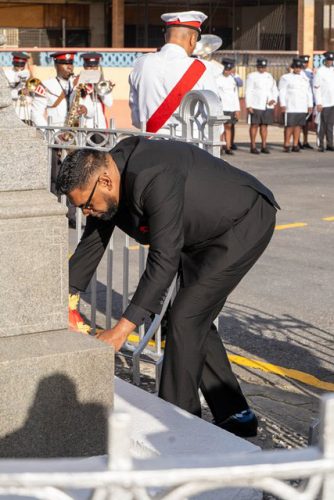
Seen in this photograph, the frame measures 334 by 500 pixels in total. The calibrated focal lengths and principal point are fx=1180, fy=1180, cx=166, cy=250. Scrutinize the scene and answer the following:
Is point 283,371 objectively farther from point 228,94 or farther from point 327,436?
point 228,94

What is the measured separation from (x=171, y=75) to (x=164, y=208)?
3.56 m

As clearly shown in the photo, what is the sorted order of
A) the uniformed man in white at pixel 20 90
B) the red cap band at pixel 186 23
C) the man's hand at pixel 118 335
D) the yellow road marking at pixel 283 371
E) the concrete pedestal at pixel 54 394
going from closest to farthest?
the concrete pedestal at pixel 54 394 < the man's hand at pixel 118 335 < the yellow road marking at pixel 283 371 < the red cap band at pixel 186 23 < the uniformed man in white at pixel 20 90

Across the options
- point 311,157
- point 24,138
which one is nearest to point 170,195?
point 24,138

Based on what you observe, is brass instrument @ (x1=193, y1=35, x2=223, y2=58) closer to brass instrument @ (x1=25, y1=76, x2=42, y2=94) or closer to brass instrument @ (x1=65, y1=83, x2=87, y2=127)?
brass instrument @ (x1=65, y1=83, x2=87, y2=127)

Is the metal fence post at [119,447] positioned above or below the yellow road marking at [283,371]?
above

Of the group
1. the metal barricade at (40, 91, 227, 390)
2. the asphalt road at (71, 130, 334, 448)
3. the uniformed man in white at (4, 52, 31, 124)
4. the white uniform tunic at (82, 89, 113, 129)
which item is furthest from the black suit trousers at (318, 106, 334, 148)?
the metal barricade at (40, 91, 227, 390)

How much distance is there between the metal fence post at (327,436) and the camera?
1.89m

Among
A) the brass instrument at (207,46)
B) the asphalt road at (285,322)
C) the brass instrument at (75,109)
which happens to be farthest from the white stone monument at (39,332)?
the brass instrument at (75,109)

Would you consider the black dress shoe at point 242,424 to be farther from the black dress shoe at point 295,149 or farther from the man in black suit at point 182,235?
the black dress shoe at point 295,149

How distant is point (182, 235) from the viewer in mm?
4492

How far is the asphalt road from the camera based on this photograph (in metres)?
5.65

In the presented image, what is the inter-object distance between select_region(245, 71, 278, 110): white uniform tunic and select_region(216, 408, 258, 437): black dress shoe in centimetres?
1779

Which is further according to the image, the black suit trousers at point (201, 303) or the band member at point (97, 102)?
the band member at point (97, 102)

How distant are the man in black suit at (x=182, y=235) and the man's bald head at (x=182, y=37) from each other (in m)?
3.14
